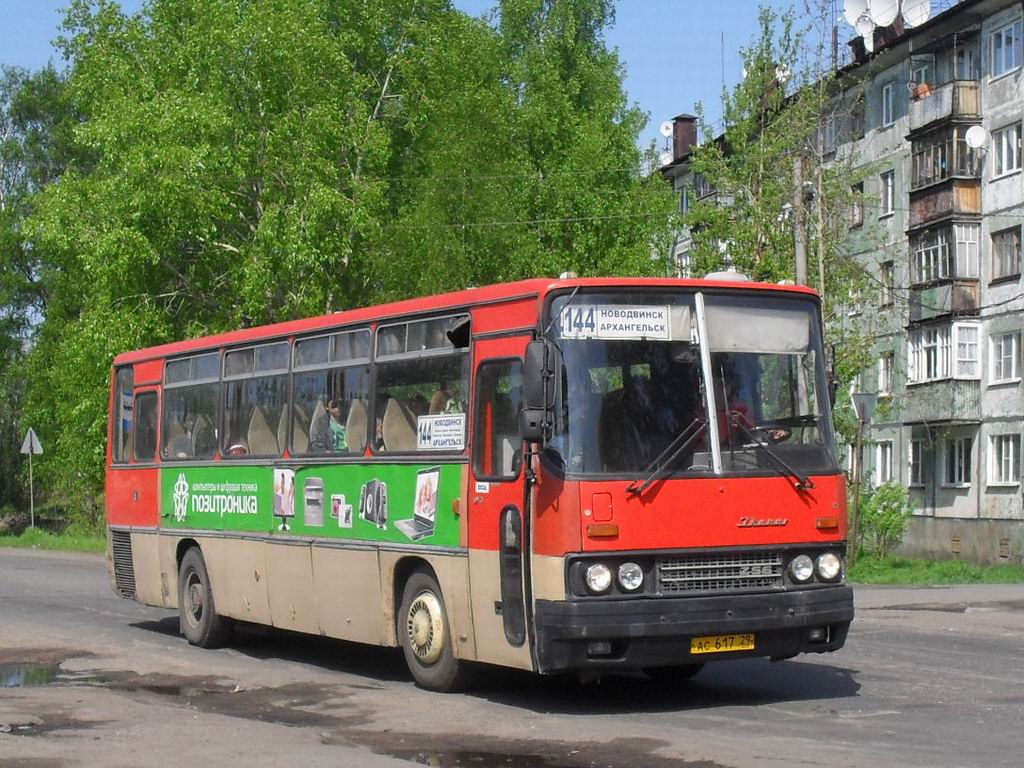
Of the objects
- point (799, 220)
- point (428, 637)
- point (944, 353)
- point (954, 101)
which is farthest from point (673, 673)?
point (954, 101)

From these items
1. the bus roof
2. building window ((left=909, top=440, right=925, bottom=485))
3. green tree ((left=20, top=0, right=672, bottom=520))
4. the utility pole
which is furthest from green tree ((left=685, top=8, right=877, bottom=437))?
the bus roof

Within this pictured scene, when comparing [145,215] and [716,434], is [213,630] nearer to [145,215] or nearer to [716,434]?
[716,434]

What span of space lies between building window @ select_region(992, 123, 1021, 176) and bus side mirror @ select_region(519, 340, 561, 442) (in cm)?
3879

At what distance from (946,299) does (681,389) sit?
39670 mm

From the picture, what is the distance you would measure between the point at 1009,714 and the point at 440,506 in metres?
4.22

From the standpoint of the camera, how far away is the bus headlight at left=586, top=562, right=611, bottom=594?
1127cm

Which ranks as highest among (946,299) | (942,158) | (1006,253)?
(942,158)

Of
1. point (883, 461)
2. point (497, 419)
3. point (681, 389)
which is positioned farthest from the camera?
point (883, 461)

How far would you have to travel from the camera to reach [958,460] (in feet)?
166

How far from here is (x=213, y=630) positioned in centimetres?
1703

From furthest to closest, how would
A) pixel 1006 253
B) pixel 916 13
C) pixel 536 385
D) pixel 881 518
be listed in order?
pixel 916 13 → pixel 1006 253 → pixel 881 518 → pixel 536 385

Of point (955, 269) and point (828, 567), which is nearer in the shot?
point (828, 567)

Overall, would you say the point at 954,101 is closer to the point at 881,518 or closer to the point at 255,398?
the point at 881,518

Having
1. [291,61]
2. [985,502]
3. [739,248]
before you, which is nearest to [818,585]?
[739,248]
